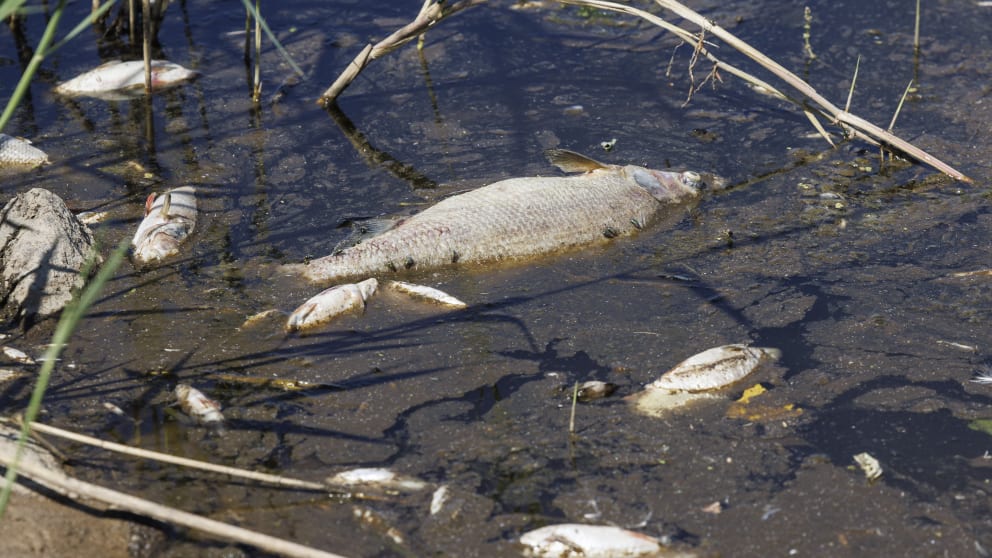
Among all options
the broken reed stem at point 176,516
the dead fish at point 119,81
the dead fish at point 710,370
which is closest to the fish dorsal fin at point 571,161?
the dead fish at point 710,370

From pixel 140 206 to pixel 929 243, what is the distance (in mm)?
4918

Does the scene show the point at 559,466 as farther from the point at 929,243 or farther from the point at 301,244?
the point at 929,243

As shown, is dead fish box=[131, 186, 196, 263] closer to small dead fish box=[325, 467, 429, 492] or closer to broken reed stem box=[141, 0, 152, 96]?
broken reed stem box=[141, 0, 152, 96]

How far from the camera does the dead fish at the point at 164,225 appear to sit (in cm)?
588

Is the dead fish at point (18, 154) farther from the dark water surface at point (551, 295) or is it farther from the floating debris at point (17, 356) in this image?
the floating debris at point (17, 356)

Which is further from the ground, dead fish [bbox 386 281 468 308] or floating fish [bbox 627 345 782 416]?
floating fish [bbox 627 345 782 416]

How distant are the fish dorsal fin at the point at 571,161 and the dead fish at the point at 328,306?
195cm

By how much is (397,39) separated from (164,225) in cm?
244

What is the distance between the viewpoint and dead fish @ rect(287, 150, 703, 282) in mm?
Answer: 5824

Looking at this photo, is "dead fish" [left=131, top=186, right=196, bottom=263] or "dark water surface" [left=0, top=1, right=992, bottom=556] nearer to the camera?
"dark water surface" [left=0, top=1, right=992, bottom=556]

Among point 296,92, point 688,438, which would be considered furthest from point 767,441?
point 296,92

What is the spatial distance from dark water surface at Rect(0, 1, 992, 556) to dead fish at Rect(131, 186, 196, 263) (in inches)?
5.5

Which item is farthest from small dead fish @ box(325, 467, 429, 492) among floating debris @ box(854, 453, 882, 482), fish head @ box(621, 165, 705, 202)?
fish head @ box(621, 165, 705, 202)

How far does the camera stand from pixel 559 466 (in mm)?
4152
